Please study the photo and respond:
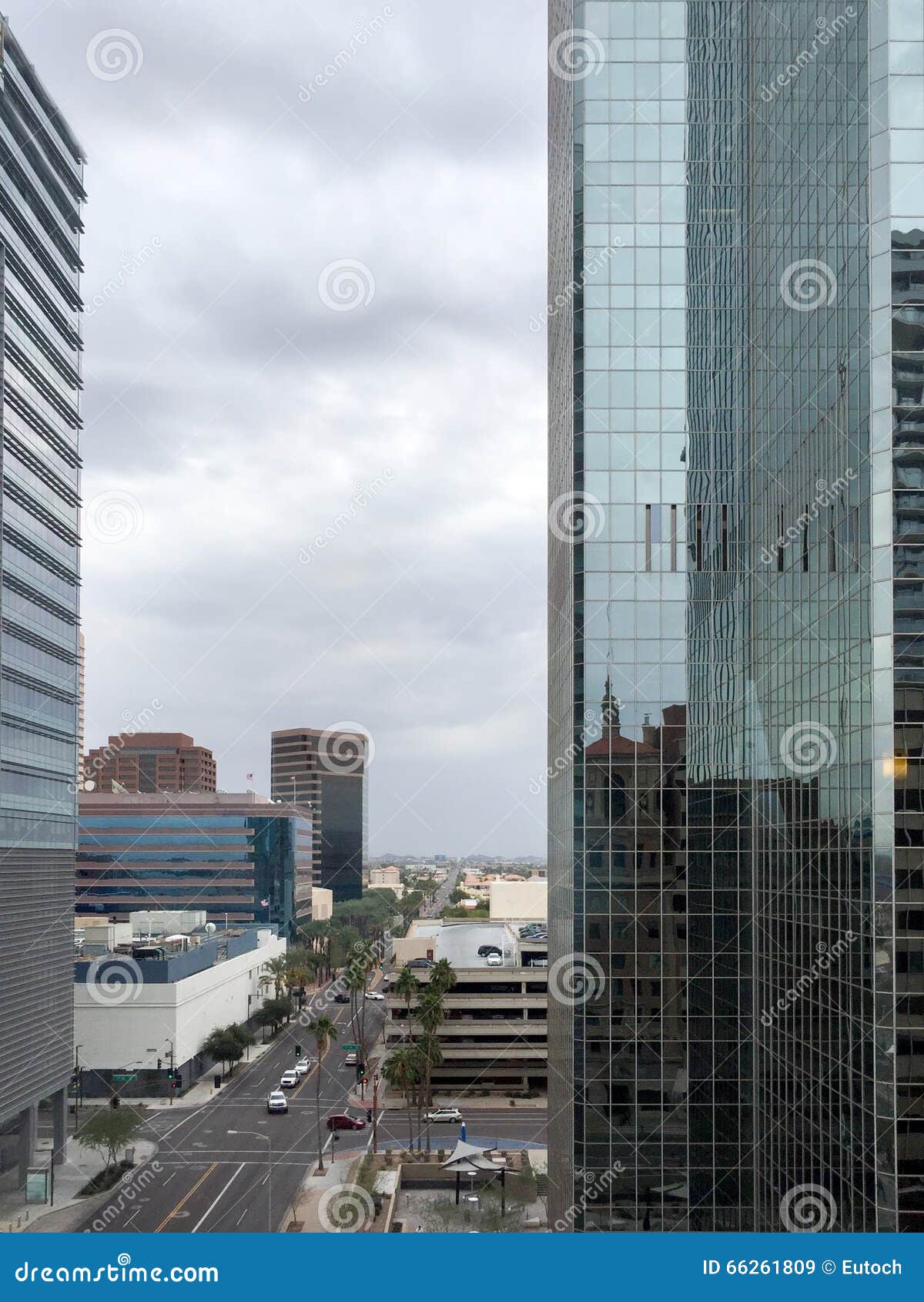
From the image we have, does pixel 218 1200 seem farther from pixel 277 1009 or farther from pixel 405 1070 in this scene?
pixel 277 1009

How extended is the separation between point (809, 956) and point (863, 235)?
14.3 m

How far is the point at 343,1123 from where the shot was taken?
56.8m

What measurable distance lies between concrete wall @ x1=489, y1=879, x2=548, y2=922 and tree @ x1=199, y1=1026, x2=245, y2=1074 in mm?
47526

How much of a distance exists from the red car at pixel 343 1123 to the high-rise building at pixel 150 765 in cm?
11651

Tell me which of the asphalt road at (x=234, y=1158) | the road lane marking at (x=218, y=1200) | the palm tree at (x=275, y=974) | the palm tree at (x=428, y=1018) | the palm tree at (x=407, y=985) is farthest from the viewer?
the palm tree at (x=275, y=974)

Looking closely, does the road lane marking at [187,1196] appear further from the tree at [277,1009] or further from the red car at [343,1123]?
the tree at [277,1009]

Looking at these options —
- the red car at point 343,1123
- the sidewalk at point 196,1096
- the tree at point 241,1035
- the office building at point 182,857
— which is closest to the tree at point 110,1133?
the red car at point 343,1123

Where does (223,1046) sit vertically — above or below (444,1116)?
above

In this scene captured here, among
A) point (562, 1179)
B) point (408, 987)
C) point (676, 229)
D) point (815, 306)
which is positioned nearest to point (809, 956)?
point (562, 1179)

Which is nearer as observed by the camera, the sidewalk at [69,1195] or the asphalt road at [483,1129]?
the sidewalk at [69,1195]

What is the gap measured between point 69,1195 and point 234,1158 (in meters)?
7.59

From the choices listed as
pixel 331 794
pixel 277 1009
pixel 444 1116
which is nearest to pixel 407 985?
pixel 444 1116

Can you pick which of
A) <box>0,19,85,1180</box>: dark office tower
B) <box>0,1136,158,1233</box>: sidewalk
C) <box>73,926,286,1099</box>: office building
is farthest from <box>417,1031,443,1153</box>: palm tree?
<box>0,19,85,1180</box>: dark office tower

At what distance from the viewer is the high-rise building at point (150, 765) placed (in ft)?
553
